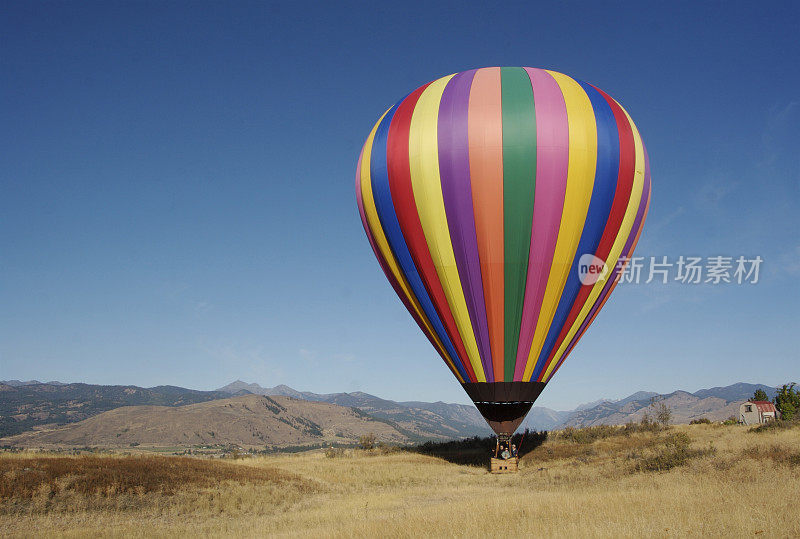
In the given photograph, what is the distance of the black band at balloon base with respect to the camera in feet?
74.2

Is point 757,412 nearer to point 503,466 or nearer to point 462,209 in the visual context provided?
point 503,466

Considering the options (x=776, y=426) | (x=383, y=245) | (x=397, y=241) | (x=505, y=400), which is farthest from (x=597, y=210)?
(x=776, y=426)

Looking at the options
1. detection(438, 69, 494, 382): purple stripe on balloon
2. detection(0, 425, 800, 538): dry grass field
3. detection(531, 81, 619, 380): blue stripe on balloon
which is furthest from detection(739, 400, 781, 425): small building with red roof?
detection(438, 69, 494, 382): purple stripe on balloon

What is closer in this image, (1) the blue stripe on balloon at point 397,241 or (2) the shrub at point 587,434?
(1) the blue stripe on balloon at point 397,241

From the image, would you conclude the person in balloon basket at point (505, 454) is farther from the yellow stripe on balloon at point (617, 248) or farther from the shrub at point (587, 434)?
the shrub at point (587, 434)

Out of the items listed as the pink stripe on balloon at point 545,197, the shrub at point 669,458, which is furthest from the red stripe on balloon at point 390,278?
the shrub at point 669,458

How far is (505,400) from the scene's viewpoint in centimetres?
2264

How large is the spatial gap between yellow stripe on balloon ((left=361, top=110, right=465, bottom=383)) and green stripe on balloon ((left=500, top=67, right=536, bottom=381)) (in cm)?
320

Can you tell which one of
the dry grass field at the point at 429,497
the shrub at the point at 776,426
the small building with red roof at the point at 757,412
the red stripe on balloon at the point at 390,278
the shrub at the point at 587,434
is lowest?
the dry grass field at the point at 429,497

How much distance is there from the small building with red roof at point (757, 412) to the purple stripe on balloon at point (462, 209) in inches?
1517

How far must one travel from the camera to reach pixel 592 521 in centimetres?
1209

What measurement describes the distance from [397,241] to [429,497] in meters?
9.81

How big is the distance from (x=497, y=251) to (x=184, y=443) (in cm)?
17562

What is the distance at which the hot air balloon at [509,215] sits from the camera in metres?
21.6
